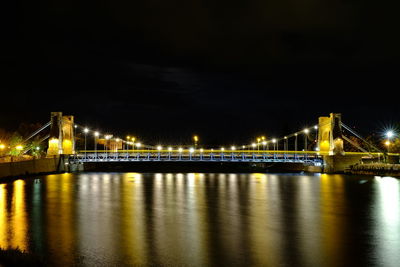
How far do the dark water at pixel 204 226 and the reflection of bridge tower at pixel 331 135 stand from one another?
21803mm

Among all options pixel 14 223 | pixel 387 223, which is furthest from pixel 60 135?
pixel 387 223

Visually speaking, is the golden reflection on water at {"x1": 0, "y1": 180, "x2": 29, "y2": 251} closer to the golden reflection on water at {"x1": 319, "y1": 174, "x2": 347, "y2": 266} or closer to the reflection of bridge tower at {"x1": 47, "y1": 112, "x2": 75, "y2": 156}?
the golden reflection on water at {"x1": 319, "y1": 174, "x2": 347, "y2": 266}

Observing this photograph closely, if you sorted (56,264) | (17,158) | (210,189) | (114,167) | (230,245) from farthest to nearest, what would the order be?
(114,167) < (17,158) < (210,189) < (230,245) < (56,264)

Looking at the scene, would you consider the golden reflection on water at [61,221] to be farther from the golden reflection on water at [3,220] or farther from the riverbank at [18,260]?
the riverbank at [18,260]

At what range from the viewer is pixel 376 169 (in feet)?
150

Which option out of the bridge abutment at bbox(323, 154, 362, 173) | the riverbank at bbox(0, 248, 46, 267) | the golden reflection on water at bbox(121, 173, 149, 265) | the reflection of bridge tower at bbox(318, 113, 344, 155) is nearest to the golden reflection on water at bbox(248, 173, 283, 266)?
the golden reflection on water at bbox(121, 173, 149, 265)

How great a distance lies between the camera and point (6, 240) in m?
15.0

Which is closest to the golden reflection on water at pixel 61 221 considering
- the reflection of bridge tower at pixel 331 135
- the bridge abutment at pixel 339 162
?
the bridge abutment at pixel 339 162

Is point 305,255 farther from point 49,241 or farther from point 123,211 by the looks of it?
point 123,211

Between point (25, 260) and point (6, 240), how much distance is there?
18.4ft

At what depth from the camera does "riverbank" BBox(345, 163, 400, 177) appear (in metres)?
43.6

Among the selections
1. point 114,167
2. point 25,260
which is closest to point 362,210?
point 25,260

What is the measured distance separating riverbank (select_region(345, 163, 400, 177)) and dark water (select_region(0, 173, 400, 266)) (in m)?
11.4

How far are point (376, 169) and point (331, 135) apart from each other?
10.6m
